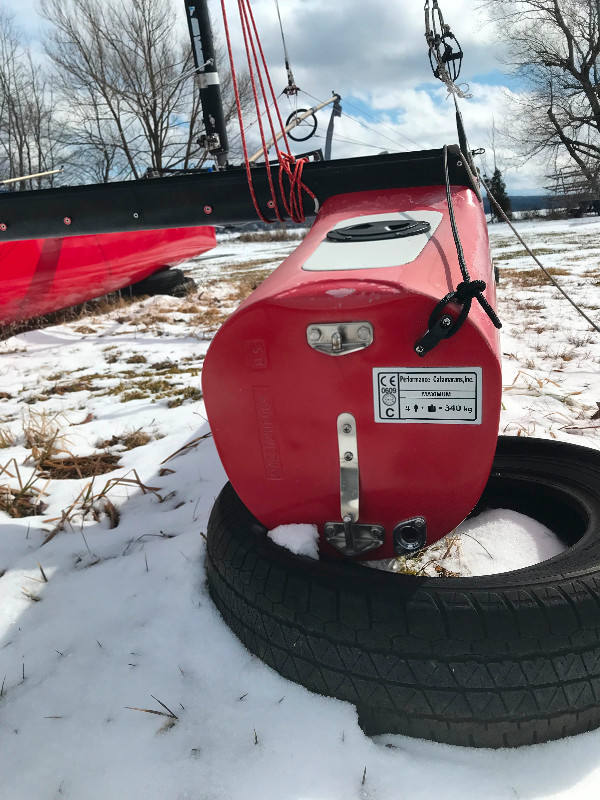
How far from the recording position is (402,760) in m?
1.02

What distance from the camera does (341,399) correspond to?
1.13 metres

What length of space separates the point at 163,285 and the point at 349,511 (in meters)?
5.59

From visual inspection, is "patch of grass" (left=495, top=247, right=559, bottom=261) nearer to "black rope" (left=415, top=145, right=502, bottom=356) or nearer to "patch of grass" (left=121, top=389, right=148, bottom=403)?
"patch of grass" (left=121, top=389, right=148, bottom=403)

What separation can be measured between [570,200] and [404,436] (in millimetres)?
22951

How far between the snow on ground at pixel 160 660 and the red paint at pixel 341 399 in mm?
363

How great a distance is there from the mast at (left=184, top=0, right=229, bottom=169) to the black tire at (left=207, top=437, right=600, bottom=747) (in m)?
2.64

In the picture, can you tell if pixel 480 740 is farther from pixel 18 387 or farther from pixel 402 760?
pixel 18 387

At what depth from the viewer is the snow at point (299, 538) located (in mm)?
1246

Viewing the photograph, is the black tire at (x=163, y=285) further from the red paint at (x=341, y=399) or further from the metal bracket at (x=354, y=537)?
the metal bracket at (x=354, y=537)

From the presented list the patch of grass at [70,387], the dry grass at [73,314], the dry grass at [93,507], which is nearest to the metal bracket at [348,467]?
the dry grass at [93,507]

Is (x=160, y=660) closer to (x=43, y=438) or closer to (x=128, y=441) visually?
(x=128, y=441)

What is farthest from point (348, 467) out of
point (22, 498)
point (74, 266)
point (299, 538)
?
point (74, 266)

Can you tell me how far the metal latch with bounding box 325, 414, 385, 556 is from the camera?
3.80 feet

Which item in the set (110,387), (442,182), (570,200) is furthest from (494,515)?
(570,200)
